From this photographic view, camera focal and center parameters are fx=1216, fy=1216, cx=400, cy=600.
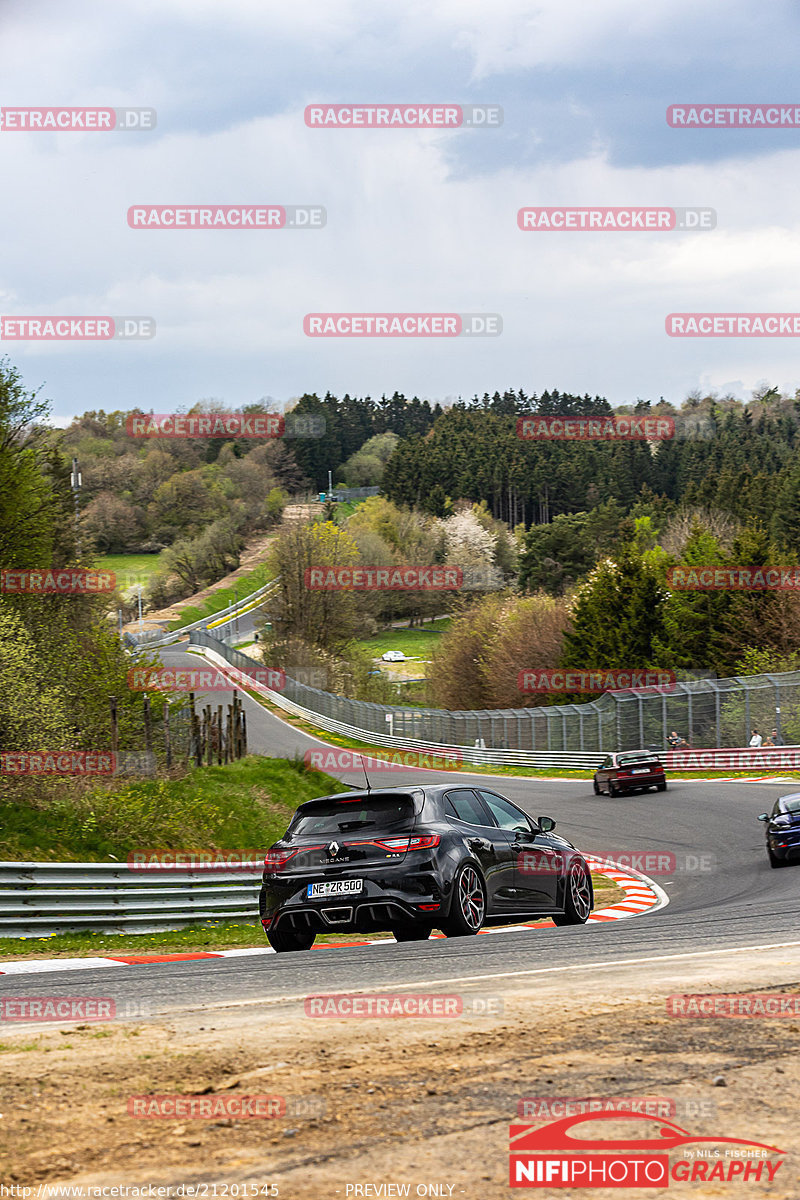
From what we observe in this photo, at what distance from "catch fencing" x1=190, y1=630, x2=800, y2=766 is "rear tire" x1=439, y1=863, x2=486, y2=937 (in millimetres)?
29298

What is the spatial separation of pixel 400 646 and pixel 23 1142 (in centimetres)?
11795

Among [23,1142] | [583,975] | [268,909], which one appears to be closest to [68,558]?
[268,909]

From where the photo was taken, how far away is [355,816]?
10805 mm

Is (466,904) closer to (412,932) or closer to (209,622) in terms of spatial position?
(412,932)

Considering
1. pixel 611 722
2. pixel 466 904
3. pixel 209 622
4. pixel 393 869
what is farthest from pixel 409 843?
pixel 209 622

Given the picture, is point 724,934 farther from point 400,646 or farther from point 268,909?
point 400,646

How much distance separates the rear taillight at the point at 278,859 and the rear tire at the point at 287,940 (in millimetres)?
572

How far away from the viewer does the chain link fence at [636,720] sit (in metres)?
38.8

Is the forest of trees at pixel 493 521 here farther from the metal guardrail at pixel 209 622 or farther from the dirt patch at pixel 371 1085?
the dirt patch at pixel 371 1085

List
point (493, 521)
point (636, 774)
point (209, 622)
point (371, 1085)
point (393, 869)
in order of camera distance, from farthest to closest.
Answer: point (493, 521), point (209, 622), point (636, 774), point (393, 869), point (371, 1085)

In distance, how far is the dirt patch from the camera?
155 inches

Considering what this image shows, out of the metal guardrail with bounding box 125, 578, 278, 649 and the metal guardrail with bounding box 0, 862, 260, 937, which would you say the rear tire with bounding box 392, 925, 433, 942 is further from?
the metal guardrail with bounding box 125, 578, 278, 649

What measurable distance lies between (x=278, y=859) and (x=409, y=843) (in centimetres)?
126

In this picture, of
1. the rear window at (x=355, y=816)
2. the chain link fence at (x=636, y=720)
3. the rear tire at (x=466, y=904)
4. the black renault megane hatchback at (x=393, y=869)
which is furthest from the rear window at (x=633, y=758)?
the rear window at (x=355, y=816)
